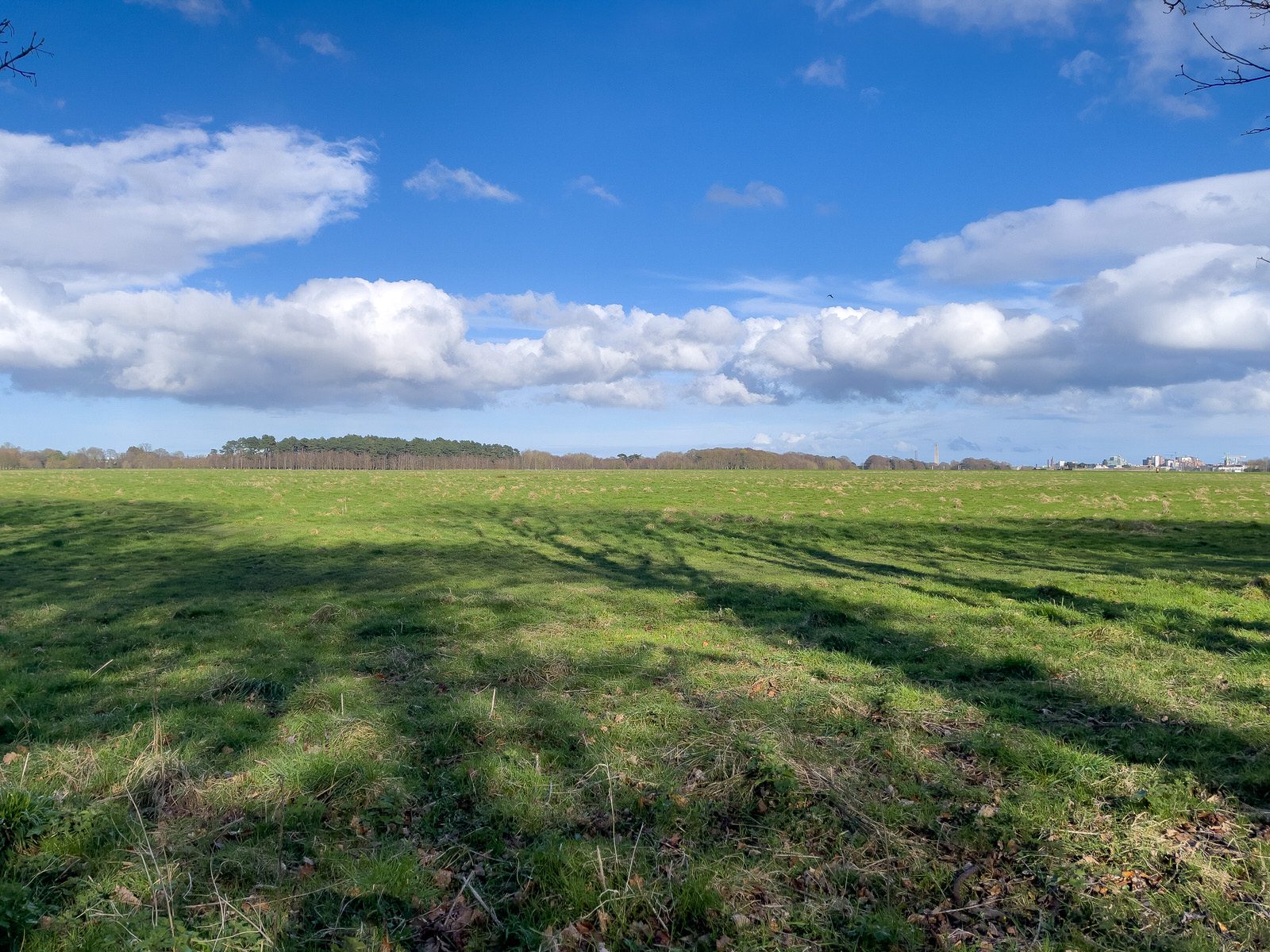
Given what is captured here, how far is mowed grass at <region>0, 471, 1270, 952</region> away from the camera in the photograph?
15.7 feet

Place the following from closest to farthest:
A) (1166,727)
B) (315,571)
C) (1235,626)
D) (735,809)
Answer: (735,809), (1166,727), (1235,626), (315,571)

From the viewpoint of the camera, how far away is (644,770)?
22.0 ft

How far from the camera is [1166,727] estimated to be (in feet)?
23.7

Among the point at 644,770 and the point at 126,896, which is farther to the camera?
the point at 644,770

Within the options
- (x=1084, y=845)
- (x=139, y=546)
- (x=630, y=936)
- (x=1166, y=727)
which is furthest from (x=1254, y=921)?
(x=139, y=546)

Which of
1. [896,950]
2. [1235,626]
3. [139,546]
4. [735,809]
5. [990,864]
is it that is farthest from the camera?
[139,546]

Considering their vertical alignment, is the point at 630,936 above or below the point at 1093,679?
below

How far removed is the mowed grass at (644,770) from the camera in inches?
189

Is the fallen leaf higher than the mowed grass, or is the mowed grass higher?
the mowed grass

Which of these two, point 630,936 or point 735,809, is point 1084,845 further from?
point 630,936

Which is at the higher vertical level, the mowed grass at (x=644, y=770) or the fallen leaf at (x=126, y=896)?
the mowed grass at (x=644, y=770)

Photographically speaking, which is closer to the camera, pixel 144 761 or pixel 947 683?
pixel 144 761

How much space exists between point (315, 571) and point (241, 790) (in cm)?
1517

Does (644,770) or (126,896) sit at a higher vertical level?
(644,770)
